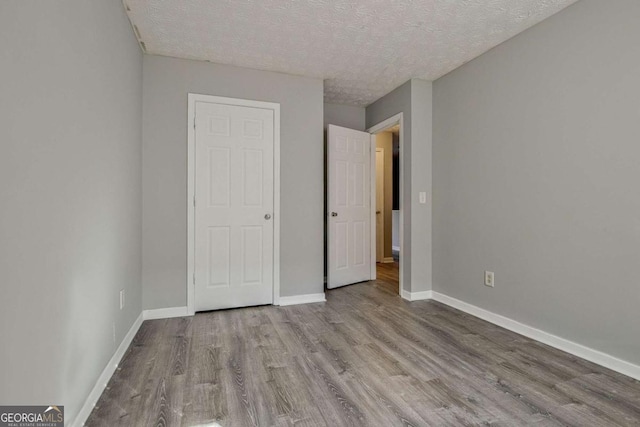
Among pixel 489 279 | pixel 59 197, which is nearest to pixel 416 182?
pixel 489 279

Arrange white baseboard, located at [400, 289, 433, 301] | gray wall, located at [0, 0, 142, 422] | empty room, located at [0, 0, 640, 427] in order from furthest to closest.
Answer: white baseboard, located at [400, 289, 433, 301] → empty room, located at [0, 0, 640, 427] → gray wall, located at [0, 0, 142, 422]

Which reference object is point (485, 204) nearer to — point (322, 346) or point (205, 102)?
point (322, 346)

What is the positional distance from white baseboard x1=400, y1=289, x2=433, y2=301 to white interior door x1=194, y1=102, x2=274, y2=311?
152cm

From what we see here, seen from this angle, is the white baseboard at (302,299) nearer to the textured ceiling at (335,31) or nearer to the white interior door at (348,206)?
the white interior door at (348,206)

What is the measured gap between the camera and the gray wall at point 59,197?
955mm

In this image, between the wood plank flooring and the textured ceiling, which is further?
the wood plank flooring

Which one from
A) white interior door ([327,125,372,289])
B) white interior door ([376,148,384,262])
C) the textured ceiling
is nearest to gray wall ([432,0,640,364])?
the textured ceiling

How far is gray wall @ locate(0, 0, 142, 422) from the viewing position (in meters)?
0.95

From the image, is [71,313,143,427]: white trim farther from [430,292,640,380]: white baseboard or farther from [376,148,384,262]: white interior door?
[376,148,384,262]: white interior door

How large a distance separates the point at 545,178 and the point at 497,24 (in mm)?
1256

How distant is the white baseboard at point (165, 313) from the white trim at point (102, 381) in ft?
1.21

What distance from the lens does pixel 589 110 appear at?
2.11 meters

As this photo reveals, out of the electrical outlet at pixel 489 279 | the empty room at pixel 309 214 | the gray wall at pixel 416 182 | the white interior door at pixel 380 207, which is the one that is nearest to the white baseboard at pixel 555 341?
the empty room at pixel 309 214

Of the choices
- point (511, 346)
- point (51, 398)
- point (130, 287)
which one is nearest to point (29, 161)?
point (51, 398)
